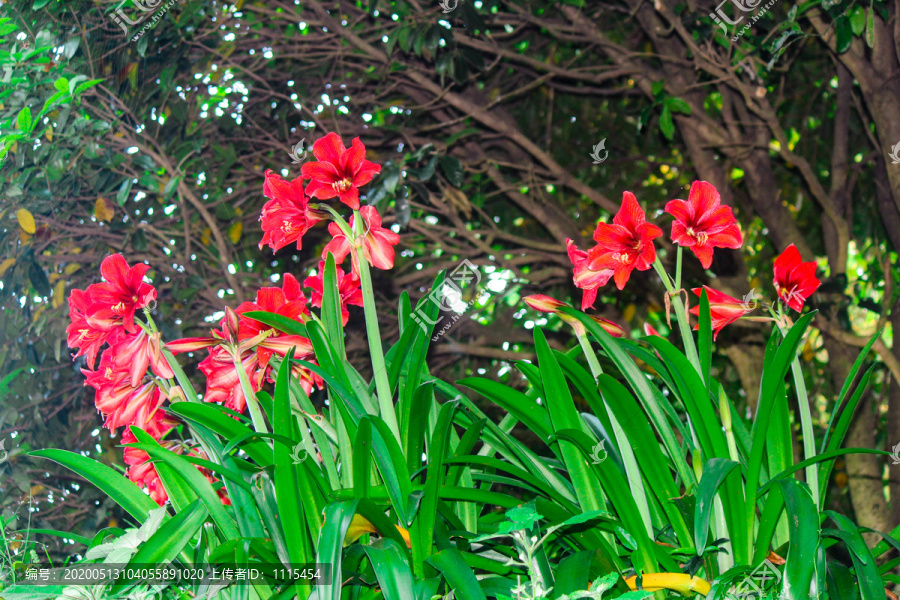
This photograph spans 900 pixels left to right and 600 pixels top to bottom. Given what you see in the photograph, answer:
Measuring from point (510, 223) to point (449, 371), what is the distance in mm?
819

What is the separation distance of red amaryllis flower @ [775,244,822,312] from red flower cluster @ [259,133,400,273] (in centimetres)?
66

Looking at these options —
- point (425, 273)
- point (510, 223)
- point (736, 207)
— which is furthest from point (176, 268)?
point (736, 207)

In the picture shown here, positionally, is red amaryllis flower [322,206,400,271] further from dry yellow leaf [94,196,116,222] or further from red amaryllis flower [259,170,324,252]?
dry yellow leaf [94,196,116,222]

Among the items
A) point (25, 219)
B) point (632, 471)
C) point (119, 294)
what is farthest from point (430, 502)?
point (25, 219)

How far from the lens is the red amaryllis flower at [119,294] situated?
1.17 meters

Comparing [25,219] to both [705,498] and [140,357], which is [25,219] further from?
[705,498]

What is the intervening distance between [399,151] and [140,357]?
1.99 meters

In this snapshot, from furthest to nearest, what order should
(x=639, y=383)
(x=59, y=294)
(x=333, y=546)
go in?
(x=59, y=294)
(x=639, y=383)
(x=333, y=546)

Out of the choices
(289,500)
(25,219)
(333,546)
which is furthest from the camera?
(25,219)

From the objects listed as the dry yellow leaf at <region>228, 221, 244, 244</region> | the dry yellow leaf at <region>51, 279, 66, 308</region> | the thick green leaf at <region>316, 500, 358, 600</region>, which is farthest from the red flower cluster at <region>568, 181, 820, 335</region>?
the dry yellow leaf at <region>51, 279, 66, 308</region>

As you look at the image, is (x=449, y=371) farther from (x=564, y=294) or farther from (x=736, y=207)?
(x=736, y=207)

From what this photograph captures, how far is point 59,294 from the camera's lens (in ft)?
8.14

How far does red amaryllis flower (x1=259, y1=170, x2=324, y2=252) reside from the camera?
1209mm

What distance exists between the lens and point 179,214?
2.76m
